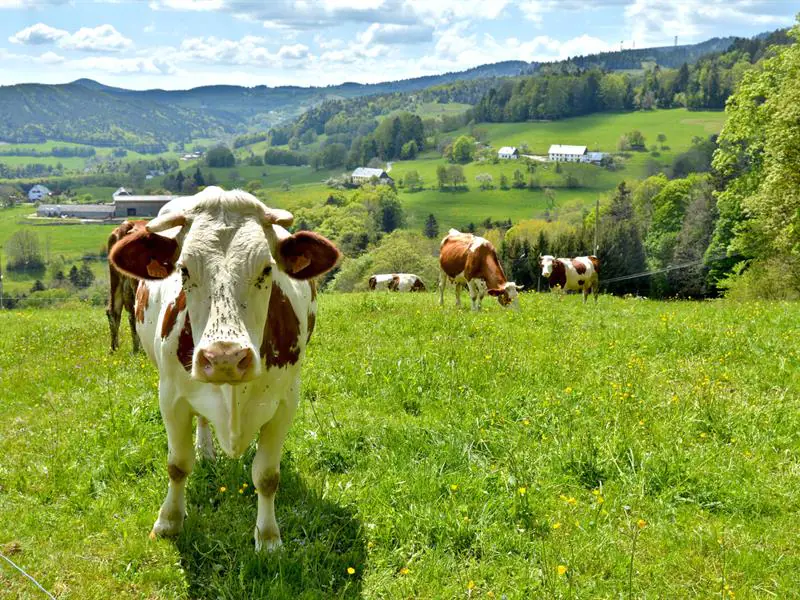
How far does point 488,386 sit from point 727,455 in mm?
3034

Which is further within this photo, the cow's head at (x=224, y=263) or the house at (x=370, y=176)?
the house at (x=370, y=176)

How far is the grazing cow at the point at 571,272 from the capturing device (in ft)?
85.5

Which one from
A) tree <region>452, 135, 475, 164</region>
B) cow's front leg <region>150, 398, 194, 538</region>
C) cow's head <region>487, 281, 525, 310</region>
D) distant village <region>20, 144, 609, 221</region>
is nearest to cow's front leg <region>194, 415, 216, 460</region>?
cow's front leg <region>150, 398, 194, 538</region>

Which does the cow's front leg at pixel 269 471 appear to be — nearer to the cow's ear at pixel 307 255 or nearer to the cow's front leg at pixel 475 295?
the cow's ear at pixel 307 255

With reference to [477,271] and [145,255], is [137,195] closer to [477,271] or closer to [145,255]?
[477,271]

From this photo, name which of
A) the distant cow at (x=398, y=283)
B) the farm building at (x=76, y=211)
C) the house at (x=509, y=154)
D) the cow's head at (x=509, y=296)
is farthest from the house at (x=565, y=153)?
the cow's head at (x=509, y=296)

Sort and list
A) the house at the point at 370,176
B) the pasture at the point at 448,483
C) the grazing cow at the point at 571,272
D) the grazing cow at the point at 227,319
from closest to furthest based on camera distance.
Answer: the grazing cow at the point at 227,319
the pasture at the point at 448,483
the grazing cow at the point at 571,272
the house at the point at 370,176

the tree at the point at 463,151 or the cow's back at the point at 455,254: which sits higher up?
the tree at the point at 463,151

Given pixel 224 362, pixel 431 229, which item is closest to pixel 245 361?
pixel 224 362

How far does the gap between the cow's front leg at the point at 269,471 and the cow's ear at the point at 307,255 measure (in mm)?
1242

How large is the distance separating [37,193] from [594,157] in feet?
516

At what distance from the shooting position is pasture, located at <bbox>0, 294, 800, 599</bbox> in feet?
16.6

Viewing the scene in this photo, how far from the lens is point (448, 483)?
6.24 m

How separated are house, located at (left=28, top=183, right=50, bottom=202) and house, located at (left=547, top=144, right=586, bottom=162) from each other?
142444 millimetres
